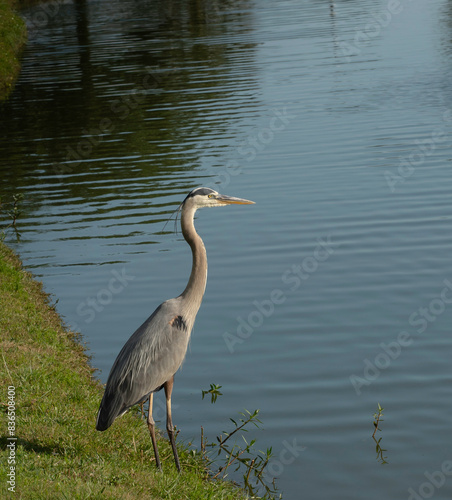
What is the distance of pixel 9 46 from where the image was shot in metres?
34.9

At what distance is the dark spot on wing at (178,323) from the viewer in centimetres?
661

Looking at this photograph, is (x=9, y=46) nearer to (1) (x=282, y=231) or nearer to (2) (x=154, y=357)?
(1) (x=282, y=231)

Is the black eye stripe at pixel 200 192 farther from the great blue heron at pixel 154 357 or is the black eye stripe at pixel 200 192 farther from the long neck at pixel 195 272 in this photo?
the long neck at pixel 195 272

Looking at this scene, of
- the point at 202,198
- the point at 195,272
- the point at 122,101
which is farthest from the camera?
the point at 122,101

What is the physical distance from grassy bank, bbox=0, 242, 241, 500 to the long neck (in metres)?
1.41

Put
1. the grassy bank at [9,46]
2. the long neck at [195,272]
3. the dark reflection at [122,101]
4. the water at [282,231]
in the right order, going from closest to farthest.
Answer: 1. the long neck at [195,272]
2. the water at [282,231]
3. the dark reflection at [122,101]
4. the grassy bank at [9,46]

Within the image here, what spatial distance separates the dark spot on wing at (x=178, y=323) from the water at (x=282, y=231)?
66.8 inches

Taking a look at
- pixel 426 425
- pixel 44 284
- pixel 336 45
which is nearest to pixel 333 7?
pixel 336 45

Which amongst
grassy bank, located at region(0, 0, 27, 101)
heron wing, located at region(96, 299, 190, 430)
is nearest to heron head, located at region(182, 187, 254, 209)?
heron wing, located at region(96, 299, 190, 430)

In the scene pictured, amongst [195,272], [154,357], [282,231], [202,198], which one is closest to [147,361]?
[154,357]

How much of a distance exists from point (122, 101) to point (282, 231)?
14346mm

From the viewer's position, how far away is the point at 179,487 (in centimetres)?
600

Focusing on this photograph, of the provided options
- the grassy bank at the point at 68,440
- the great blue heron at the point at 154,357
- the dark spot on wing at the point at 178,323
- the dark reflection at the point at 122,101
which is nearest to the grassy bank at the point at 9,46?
the dark reflection at the point at 122,101

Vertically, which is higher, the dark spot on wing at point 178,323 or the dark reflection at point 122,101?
the dark spot on wing at point 178,323
